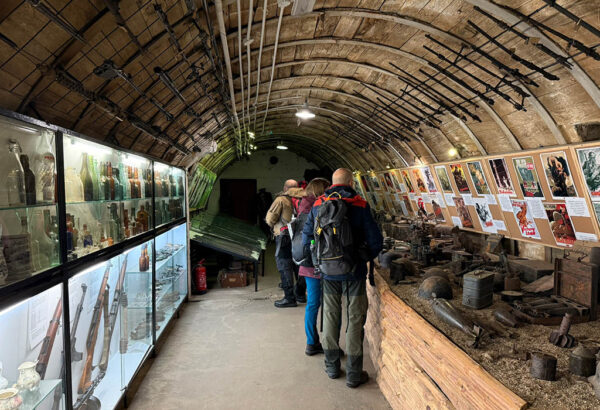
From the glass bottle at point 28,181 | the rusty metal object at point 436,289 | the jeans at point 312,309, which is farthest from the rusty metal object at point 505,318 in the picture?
the glass bottle at point 28,181

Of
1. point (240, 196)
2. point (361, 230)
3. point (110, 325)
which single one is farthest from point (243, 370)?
point (240, 196)

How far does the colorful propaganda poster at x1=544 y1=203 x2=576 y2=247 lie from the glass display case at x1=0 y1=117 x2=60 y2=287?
20.2ft

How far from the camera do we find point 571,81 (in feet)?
15.3

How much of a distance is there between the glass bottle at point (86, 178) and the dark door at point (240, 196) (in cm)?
1743

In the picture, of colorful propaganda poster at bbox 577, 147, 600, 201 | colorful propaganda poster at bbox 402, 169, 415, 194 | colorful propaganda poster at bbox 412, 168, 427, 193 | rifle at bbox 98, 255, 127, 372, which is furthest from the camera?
colorful propaganda poster at bbox 402, 169, 415, 194

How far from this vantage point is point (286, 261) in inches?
282

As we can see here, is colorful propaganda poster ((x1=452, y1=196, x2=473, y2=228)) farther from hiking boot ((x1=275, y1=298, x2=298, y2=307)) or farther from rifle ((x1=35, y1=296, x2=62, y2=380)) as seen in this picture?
rifle ((x1=35, y1=296, x2=62, y2=380))

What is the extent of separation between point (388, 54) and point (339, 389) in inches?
199

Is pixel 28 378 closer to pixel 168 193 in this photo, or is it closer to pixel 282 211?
pixel 168 193

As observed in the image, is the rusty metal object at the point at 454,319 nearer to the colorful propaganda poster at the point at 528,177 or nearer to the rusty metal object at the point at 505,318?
the rusty metal object at the point at 505,318

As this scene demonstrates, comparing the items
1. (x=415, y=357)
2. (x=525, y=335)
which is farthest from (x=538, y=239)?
(x=415, y=357)

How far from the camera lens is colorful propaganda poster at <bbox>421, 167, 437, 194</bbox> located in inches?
367

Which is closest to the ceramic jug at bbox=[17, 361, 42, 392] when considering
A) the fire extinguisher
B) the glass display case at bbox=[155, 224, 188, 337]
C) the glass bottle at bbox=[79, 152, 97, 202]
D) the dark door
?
the glass bottle at bbox=[79, 152, 97, 202]

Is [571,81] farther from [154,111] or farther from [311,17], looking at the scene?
[154,111]
